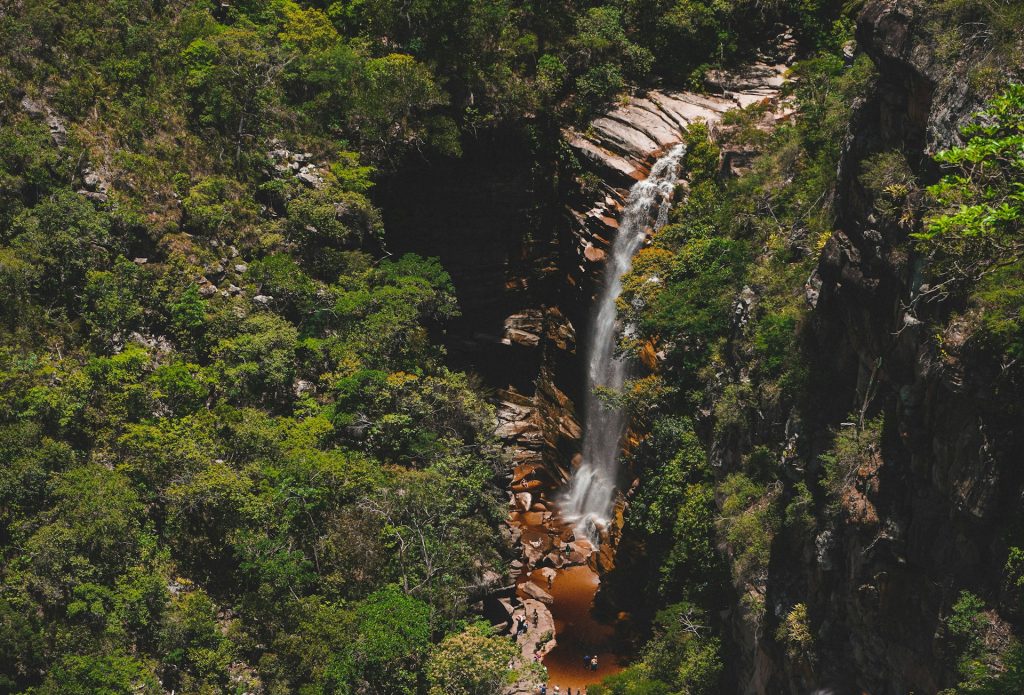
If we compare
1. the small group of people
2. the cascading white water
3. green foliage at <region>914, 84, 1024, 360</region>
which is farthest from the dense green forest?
the small group of people

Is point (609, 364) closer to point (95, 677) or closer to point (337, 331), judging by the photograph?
point (337, 331)

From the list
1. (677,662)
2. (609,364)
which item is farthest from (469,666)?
(609,364)

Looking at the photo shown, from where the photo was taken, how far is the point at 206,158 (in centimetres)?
4228

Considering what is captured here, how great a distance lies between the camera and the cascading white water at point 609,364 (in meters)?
45.9

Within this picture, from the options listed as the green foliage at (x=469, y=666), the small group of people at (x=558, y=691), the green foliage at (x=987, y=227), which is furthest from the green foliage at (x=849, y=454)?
the small group of people at (x=558, y=691)

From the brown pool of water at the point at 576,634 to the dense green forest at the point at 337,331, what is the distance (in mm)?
1928

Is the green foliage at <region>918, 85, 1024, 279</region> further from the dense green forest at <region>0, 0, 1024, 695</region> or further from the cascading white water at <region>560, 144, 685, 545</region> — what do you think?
the cascading white water at <region>560, 144, 685, 545</region>

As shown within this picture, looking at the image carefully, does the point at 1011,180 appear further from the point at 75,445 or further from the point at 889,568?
the point at 75,445

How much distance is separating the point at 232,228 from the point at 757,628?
26565 mm

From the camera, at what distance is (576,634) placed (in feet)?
128

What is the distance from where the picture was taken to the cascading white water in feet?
151

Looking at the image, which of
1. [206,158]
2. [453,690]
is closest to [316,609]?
[453,690]

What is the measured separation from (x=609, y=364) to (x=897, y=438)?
25501 millimetres

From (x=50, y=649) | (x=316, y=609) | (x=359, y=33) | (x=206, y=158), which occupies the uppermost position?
(x=359, y=33)
